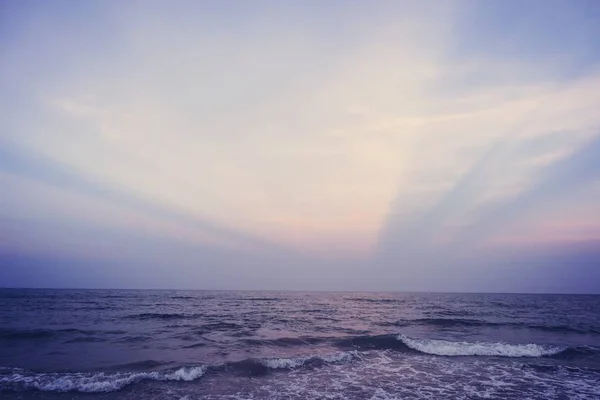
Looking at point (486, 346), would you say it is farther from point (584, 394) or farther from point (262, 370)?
point (262, 370)

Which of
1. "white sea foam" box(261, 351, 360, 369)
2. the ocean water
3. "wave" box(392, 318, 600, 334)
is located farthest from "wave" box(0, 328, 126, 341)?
"wave" box(392, 318, 600, 334)

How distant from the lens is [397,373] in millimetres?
15258

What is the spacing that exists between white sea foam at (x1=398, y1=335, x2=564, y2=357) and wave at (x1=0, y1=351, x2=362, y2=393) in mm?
6462

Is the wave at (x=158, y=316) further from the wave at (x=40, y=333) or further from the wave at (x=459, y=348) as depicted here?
the wave at (x=459, y=348)

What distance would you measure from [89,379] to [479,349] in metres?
20.6

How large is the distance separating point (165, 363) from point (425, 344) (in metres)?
15.2

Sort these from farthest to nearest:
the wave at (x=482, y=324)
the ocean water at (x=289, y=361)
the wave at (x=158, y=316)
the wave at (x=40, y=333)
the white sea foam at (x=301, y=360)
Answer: the wave at (x=158, y=316), the wave at (x=482, y=324), the wave at (x=40, y=333), the white sea foam at (x=301, y=360), the ocean water at (x=289, y=361)

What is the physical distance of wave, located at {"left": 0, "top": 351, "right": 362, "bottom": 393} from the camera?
12.8 m

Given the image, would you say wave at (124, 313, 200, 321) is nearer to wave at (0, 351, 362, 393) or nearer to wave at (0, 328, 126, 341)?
wave at (0, 328, 126, 341)

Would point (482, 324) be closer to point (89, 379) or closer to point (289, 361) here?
point (289, 361)

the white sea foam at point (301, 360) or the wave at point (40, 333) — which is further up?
the white sea foam at point (301, 360)

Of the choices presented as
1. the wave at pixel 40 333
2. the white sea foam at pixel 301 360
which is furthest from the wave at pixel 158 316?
the white sea foam at pixel 301 360

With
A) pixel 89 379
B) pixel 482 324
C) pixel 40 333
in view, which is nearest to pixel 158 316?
pixel 40 333

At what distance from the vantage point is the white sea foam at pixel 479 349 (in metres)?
19.5
